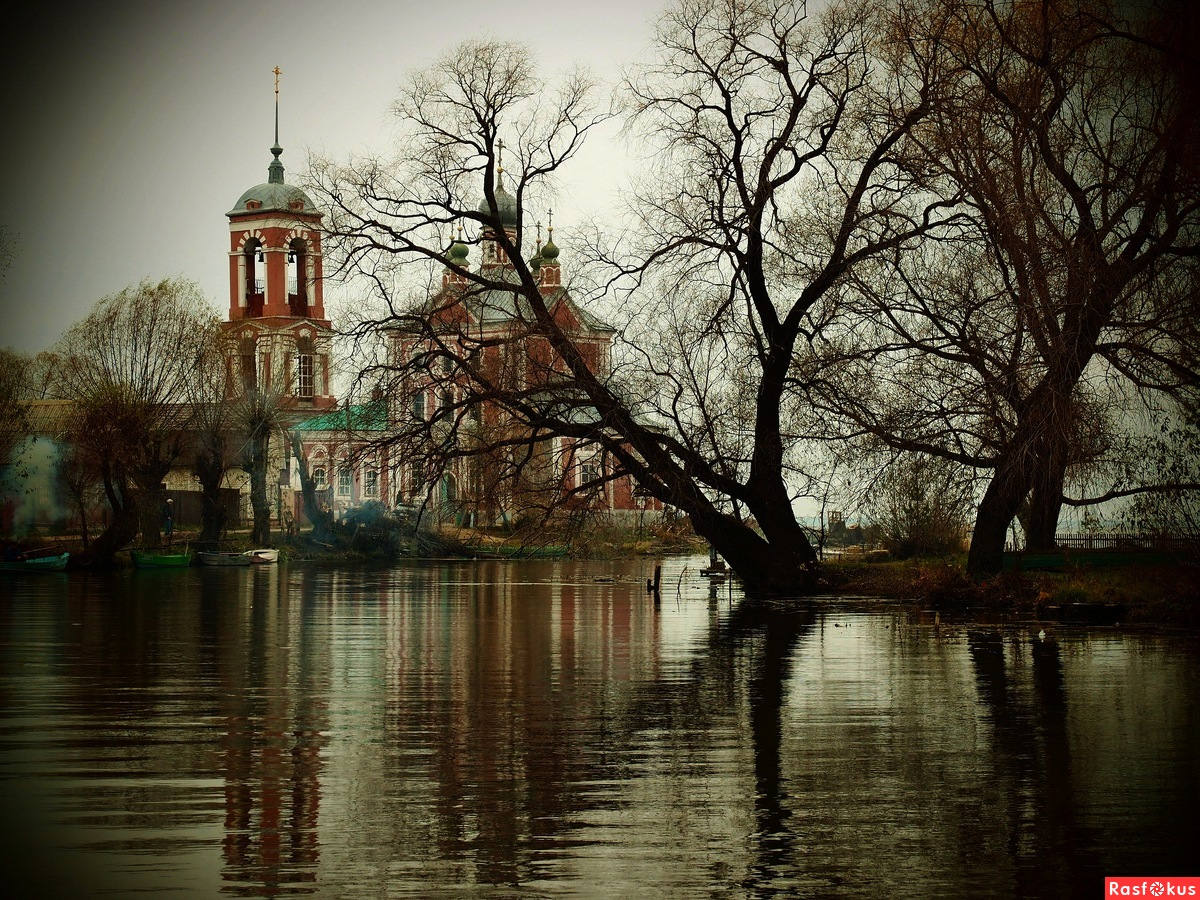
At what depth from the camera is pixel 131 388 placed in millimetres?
54969

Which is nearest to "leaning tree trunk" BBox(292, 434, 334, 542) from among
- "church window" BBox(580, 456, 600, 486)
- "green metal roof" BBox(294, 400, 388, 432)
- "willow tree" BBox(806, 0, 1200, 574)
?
"green metal roof" BBox(294, 400, 388, 432)

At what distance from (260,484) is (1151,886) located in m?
56.6

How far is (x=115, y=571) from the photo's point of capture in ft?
173

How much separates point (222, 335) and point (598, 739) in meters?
49.3

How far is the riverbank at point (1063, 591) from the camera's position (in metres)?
23.9

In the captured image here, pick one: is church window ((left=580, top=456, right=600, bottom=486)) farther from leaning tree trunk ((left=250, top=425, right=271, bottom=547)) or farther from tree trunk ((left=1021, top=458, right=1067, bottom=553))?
leaning tree trunk ((left=250, top=425, right=271, bottom=547))

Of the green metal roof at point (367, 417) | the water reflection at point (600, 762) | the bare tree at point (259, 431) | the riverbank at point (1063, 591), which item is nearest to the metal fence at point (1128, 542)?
the riverbank at point (1063, 591)

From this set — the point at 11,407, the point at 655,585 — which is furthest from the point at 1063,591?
the point at 11,407

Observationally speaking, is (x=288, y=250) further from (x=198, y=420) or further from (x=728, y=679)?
(x=728, y=679)

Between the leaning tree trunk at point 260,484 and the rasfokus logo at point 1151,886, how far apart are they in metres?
53.9

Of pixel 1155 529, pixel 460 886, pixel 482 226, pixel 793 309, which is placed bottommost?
pixel 460 886

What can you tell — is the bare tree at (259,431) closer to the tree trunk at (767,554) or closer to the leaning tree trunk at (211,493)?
the leaning tree trunk at (211,493)

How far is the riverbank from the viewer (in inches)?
940

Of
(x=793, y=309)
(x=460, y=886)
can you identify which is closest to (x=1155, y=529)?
(x=793, y=309)
